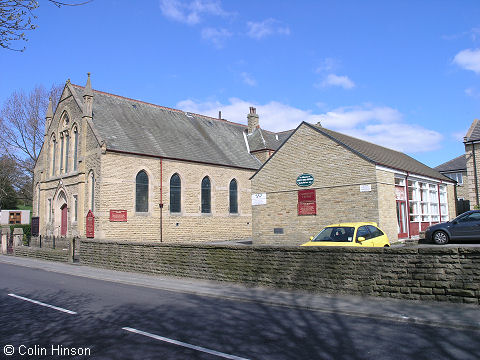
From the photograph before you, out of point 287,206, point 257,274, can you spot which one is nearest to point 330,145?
point 287,206

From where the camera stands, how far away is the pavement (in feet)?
24.1

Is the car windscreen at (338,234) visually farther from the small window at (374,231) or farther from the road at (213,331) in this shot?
the road at (213,331)

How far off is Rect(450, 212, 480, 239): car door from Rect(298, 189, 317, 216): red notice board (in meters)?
6.59

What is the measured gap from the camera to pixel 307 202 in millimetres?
20625

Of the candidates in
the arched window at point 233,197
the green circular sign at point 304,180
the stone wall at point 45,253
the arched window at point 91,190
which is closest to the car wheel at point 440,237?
the green circular sign at point 304,180

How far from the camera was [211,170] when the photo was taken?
102 ft

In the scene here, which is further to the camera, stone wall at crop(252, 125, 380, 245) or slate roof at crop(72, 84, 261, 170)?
slate roof at crop(72, 84, 261, 170)

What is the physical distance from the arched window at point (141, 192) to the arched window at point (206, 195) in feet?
17.4

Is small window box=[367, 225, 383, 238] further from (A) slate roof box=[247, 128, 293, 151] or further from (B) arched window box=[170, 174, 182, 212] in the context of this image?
(A) slate roof box=[247, 128, 293, 151]

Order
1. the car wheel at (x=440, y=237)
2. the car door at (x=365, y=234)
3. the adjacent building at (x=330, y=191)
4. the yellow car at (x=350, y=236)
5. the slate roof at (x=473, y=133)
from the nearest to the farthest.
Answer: the yellow car at (x=350, y=236) → the car door at (x=365, y=234) → the car wheel at (x=440, y=237) → the adjacent building at (x=330, y=191) → the slate roof at (x=473, y=133)

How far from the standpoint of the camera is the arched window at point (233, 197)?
3284 centimetres

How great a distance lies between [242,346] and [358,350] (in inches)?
69.0

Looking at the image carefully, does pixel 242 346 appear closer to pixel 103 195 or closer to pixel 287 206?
pixel 287 206

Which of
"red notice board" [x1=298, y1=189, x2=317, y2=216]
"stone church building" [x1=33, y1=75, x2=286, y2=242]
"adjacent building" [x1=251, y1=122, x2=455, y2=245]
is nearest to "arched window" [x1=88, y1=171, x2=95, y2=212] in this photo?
"stone church building" [x1=33, y1=75, x2=286, y2=242]
